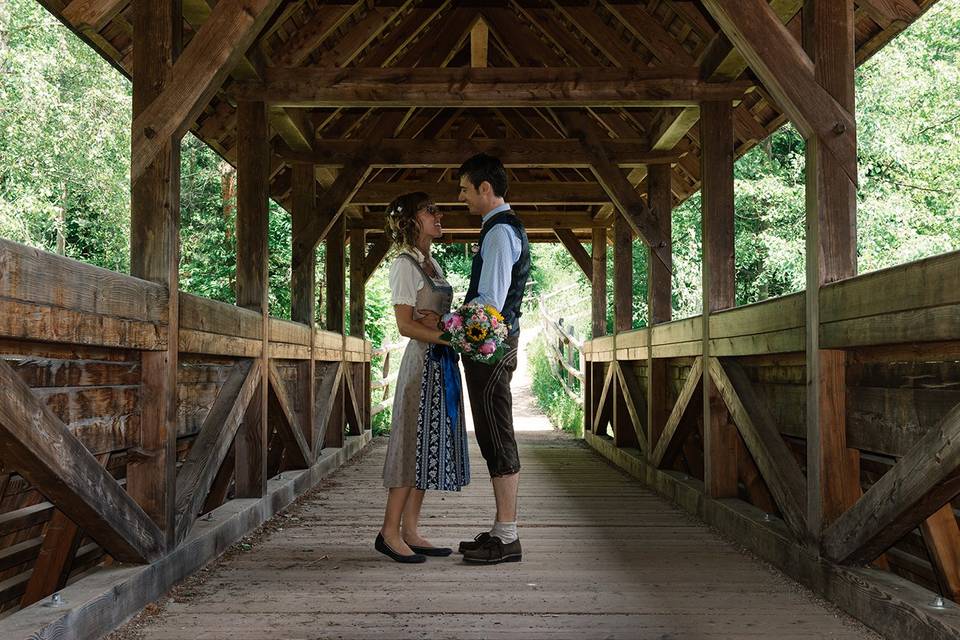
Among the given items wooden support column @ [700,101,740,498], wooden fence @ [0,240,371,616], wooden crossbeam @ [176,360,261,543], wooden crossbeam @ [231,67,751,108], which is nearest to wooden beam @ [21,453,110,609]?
wooden fence @ [0,240,371,616]

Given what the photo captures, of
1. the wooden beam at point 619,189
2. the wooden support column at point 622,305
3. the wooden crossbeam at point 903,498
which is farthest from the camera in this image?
the wooden support column at point 622,305

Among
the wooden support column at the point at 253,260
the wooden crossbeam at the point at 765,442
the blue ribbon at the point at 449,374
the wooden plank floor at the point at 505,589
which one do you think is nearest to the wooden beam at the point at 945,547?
the wooden plank floor at the point at 505,589

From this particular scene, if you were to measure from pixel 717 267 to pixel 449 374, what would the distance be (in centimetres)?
201

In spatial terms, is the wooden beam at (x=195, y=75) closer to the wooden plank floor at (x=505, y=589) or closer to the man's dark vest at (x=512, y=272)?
the man's dark vest at (x=512, y=272)

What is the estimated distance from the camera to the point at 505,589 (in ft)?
11.2

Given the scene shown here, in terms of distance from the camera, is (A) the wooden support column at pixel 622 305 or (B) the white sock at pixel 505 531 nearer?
(B) the white sock at pixel 505 531

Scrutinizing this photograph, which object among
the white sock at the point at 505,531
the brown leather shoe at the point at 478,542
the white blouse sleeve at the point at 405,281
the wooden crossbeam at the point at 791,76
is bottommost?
the brown leather shoe at the point at 478,542

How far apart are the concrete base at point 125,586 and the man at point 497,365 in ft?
3.66

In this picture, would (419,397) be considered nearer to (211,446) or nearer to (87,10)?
(211,446)

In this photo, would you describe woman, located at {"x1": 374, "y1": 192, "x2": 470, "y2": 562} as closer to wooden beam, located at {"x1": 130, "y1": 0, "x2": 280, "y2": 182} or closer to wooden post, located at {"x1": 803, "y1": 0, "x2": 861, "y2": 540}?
wooden beam, located at {"x1": 130, "y1": 0, "x2": 280, "y2": 182}

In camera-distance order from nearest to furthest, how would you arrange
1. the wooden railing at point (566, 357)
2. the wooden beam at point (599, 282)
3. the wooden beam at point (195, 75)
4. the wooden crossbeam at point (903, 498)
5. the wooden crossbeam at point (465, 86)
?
1. the wooden crossbeam at point (903, 498)
2. the wooden beam at point (195, 75)
3. the wooden crossbeam at point (465, 86)
4. the wooden beam at point (599, 282)
5. the wooden railing at point (566, 357)

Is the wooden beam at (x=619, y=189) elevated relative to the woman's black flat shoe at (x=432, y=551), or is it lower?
elevated

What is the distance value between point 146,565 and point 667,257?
15.0 ft

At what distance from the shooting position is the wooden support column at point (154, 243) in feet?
11.0
